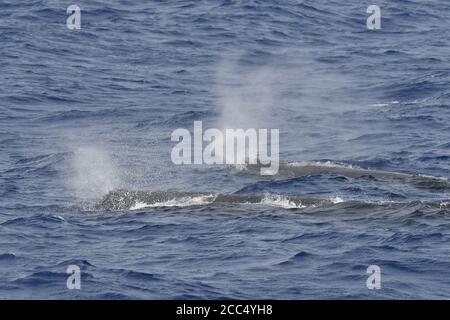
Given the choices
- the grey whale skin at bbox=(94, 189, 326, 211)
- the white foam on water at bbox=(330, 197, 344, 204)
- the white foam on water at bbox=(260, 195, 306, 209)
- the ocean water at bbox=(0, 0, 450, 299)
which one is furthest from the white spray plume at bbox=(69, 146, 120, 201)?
the white foam on water at bbox=(330, 197, 344, 204)

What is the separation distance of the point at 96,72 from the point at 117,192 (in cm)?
2349

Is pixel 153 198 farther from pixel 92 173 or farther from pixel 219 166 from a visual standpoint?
pixel 219 166

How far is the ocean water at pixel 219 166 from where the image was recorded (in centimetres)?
2955

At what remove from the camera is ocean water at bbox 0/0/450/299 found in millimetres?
29547

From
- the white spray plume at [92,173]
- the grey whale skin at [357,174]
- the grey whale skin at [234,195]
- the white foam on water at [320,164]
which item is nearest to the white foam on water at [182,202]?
the grey whale skin at [234,195]

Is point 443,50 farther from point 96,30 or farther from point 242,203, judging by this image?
point 242,203

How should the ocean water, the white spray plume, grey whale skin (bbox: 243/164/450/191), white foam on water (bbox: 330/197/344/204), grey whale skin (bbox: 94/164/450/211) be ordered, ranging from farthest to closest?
the white spray plume → grey whale skin (bbox: 243/164/450/191) → grey whale skin (bbox: 94/164/450/211) → white foam on water (bbox: 330/197/344/204) → the ocean water

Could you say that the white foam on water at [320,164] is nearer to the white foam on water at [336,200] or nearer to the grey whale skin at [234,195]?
the grey whale skin at [234,195]

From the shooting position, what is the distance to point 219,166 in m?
44.9

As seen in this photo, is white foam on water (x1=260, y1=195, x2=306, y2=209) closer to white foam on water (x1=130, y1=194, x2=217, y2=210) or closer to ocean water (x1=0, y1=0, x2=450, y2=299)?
ocean water (x1=0, y1=0, x2=450, y2=299)

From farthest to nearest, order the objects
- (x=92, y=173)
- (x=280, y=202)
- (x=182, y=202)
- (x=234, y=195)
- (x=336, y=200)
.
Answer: (x=92, y=173) < (x=234, y=195) < (x=182, y=202) < (x=280, y=202) < (x=336, y=200)

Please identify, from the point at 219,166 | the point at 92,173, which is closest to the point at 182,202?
the point at 92,173

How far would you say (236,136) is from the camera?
50.1m
